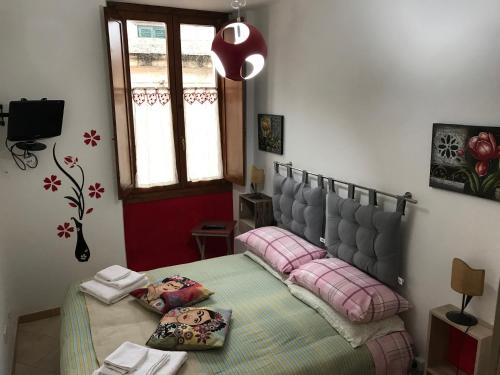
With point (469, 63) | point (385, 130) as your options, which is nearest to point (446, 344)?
point (385, 130)

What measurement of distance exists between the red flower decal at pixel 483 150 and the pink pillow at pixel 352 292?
2.86 feet

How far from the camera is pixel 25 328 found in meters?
3.34

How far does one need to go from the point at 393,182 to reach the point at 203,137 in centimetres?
213

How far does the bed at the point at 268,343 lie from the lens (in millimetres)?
2049

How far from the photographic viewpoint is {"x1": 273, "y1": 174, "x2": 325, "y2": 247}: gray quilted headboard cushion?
3.05 metres

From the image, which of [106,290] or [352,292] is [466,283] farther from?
[106,290]

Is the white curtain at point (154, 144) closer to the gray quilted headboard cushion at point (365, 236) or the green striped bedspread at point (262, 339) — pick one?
the green striped bedspread at point (262, 339)

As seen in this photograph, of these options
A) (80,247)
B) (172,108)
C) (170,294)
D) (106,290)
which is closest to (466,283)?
(170,294)

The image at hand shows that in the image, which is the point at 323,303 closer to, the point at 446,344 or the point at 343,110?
the point at 446,344

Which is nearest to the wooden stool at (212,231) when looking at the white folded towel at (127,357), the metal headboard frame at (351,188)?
the metal headboard frame at (351,188)

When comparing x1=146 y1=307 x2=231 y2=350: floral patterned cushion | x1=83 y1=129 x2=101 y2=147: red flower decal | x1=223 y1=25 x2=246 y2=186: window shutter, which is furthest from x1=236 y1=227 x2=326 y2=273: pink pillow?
x1=83 y1=129 x2=101 y2=147: red flower decal

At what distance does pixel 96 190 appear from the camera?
3.55 metres

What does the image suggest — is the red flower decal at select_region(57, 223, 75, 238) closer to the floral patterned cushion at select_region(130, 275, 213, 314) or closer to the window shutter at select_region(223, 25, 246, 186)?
the floral patterned cushion at select_region(130, 275, 213, 314)

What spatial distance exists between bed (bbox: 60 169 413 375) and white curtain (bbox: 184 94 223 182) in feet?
5.16
